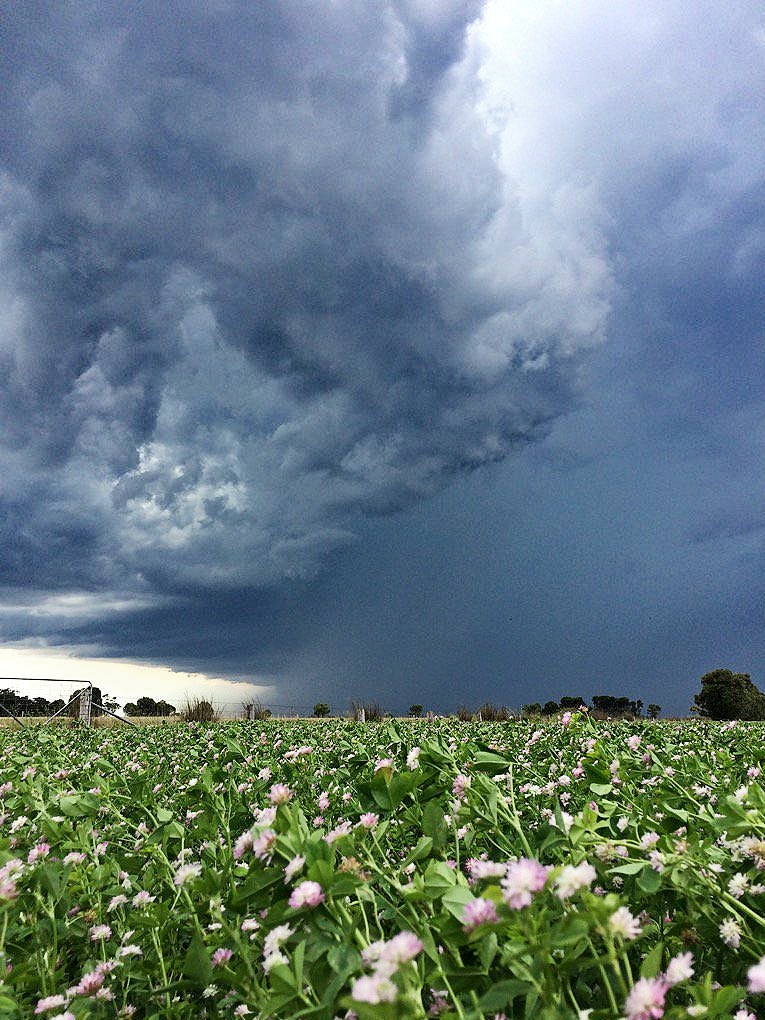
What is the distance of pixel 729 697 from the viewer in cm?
2411

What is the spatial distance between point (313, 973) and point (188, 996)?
1028 mm

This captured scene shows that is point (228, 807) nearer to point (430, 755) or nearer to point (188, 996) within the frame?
point (188, 996)

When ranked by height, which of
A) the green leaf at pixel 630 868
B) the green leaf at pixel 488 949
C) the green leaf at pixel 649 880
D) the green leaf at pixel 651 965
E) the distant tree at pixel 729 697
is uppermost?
the distant tree at pixel 729 697

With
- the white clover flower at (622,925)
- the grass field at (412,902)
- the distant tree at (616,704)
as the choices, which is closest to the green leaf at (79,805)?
the grass field at (412,902)

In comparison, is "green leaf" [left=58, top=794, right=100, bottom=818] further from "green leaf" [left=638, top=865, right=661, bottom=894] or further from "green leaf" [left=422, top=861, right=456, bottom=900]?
"green leaf" [left=638, top=865, right=661, bottom=894]

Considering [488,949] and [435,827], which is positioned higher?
[435,827]

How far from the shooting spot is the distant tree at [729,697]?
941 inches

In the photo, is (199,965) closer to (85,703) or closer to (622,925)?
(622,925)

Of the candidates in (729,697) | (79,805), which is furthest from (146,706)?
(79,805)

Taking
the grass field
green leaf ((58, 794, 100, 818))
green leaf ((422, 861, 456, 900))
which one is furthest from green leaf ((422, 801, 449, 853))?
green leaf ((58, 794, 100, 818))

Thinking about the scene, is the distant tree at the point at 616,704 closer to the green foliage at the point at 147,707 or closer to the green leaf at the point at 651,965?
the green foliage at the point at 147,707

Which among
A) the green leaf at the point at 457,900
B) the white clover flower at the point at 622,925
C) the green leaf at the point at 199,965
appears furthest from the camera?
the green leaf at the point at 199,965

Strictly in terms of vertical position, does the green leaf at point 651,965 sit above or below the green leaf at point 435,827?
below

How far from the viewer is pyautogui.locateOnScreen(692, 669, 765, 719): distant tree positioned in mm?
23891
